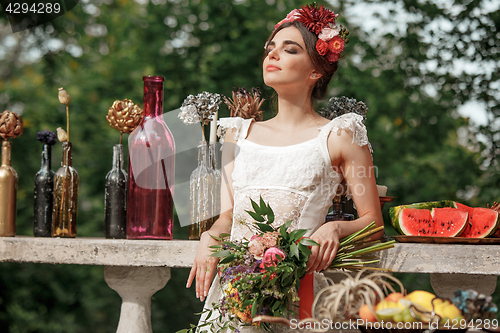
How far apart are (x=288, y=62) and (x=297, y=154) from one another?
15.5 inches

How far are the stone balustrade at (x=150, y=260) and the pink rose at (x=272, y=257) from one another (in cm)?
75

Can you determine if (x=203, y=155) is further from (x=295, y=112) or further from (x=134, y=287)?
(x=134, y=287)

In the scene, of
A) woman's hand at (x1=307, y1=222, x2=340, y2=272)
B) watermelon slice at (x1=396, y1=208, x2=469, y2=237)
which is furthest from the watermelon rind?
woman's hand at (x1=307, y1=222, x2=340, y2=272)

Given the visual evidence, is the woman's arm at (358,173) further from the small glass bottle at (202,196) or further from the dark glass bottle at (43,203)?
the dark glass bottle at (43,203)

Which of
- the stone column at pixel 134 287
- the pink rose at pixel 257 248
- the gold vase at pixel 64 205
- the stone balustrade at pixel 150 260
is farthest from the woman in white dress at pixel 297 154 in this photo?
the gold vase at pixel 64 205

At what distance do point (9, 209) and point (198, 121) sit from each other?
1.15 metres

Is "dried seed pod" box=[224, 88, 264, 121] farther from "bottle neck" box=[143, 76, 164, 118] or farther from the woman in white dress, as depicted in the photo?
"bottle neck" box=[143, 76, 164, 118]

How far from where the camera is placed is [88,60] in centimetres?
590

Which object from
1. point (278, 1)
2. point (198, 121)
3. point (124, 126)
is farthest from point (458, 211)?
point (278, 1)

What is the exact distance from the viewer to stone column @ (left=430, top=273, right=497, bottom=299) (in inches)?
83.9

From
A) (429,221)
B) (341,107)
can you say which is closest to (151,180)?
(341,107)

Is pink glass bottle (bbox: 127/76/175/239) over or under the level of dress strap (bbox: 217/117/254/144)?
under

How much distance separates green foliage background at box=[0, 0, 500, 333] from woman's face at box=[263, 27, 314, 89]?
282 cm

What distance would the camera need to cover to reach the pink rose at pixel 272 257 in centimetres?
141
